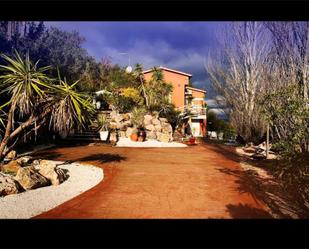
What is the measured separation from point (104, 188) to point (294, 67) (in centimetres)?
687

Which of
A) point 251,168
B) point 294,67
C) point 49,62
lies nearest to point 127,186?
point 251,168

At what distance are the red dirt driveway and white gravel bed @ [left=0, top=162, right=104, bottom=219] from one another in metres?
0.20

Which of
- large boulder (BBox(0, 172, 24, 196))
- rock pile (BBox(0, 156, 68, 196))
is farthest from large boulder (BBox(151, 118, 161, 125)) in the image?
large boulder (BBox(0, 172, 24, 196))

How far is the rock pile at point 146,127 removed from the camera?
1738cm

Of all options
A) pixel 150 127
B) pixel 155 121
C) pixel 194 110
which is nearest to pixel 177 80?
pixel 194 110

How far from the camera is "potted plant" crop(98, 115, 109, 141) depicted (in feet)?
51.8

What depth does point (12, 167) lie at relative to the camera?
295 inches

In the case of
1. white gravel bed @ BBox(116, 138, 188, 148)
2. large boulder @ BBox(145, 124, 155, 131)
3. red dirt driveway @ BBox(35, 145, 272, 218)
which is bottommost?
red dirt driveway @ BBox(35, 145, 272, 218)

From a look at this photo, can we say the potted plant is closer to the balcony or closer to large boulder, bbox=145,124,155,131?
large boulder, bbox=145,124,155,131

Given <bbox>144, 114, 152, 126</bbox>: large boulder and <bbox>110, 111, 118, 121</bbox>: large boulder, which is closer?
<bbox>110, 111, 118, 121</bbox>: large boulder

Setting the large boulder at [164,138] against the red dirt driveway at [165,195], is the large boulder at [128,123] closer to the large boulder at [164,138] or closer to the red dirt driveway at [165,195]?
the large boulder at [164,138]

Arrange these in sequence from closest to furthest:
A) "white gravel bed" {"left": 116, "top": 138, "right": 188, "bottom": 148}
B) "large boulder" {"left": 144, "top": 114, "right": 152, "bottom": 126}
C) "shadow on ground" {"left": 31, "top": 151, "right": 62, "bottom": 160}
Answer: "shadow on ground" {"left": 31, "top": 151, "right": 62, "bottom": 160} < "white gravel bed" {"left": 116, "top": 138, "right": 188, "bottom": 148} < "large boulder" {"left": 144, "top": 114, "right": 152, "bottom": 126}

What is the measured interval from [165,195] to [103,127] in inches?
435

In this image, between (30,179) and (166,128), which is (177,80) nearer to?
(166,128)
